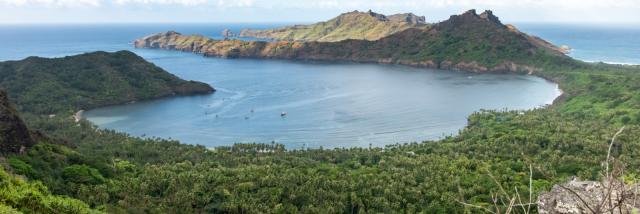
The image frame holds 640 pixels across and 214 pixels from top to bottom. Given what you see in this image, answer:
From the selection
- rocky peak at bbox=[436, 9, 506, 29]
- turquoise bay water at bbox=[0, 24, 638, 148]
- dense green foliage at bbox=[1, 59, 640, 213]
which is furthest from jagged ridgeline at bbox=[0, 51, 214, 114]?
rocky peak at bbox=[436, 9, 506, 29]

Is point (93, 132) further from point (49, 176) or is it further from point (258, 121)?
point (49, 176)

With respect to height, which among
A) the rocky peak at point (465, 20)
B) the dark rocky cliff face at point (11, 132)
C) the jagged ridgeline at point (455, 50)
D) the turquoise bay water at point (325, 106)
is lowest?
the turquoise bay water at point (325, 106)

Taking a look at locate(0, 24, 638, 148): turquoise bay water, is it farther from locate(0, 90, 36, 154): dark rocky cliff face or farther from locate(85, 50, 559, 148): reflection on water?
locate(0, 90, 36, 154): dark rocky cliff face

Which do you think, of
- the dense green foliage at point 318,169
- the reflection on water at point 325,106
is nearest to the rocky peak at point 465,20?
the reflection on water at point 325,106

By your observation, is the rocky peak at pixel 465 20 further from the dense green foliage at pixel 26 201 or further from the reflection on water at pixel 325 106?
the dense green foliage at pixel 26 201

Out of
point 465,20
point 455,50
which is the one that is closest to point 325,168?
point 455,50

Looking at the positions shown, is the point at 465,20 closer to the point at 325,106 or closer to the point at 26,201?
the point at 325,106
